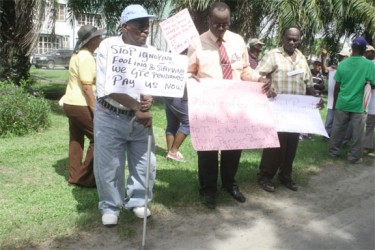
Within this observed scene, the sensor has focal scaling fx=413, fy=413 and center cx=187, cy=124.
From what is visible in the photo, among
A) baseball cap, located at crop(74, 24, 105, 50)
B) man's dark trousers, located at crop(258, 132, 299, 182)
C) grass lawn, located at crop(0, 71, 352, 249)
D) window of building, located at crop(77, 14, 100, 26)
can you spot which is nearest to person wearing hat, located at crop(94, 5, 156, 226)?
grass lawn, located at crop(0, 71, 352, 249)

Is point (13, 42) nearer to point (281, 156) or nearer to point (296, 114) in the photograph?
point (281, 156)

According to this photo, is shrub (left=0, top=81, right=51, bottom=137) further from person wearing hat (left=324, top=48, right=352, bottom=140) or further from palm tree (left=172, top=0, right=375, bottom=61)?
person wearing hat (left=324, top=48, right=352, bottom=140)

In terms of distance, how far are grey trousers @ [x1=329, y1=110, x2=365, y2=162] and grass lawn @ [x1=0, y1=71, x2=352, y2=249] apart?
25cm

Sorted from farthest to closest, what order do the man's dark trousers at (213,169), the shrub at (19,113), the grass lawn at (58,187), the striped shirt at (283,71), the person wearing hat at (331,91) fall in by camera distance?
the person wearing hat at (331,91) < the shrub at (19,113) < the striped shirt at (283,71) < the man's dark trousers at (213,169) < the grass lawn at (58,187)

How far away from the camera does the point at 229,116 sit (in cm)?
379

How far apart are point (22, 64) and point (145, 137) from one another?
766 centimetres

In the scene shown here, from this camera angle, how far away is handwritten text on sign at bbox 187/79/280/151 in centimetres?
362

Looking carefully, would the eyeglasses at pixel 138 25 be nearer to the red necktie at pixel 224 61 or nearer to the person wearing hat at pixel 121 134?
the person wearing hat at pixel 121 134

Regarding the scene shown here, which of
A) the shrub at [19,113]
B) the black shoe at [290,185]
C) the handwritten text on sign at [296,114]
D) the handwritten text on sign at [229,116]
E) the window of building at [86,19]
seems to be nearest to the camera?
the handwritten text on sign at [229,116]

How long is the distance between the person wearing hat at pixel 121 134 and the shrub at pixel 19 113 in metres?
3.88

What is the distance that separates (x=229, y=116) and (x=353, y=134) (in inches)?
126

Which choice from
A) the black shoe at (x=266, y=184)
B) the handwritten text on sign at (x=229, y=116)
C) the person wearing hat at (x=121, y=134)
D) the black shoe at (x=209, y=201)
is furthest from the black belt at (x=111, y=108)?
the black shoe at (x=266, y=184)

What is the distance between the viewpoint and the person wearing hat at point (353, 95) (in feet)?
19.4

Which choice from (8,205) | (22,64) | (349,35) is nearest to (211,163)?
(8,205)
